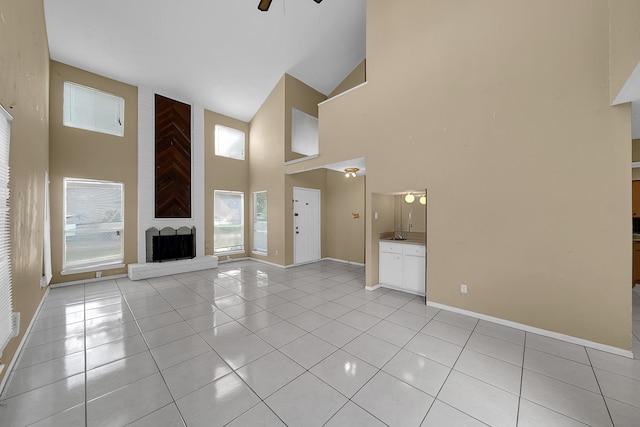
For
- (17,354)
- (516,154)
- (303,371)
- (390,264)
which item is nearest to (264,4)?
(516,154)

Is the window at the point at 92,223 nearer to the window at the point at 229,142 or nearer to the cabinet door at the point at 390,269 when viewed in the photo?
the window at the point at 229,142

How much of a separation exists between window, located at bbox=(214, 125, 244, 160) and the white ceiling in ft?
2.10

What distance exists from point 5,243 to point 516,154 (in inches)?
198

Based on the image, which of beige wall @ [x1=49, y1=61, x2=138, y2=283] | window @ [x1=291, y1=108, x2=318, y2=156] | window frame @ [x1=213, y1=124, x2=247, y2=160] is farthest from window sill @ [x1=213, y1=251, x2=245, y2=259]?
window @ [x1=291, y1=108, x2=318, y2=156]

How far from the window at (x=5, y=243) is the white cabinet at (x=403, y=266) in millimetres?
4350

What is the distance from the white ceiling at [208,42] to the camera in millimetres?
3891

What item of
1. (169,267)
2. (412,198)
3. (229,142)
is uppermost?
(229,142)

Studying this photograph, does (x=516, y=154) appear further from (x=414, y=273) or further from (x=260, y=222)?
(x=260, y=222)

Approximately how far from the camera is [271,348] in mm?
2379

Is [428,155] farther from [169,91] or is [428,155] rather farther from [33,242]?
[169,91]

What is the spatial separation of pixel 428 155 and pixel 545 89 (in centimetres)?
137

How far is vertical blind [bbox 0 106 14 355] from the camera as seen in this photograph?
175 centimetres

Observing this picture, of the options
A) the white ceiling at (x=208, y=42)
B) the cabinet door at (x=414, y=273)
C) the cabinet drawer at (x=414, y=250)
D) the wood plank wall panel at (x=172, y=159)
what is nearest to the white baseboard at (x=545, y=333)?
the cabinet door at (x=414, y=273)

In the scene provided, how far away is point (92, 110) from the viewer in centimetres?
480
